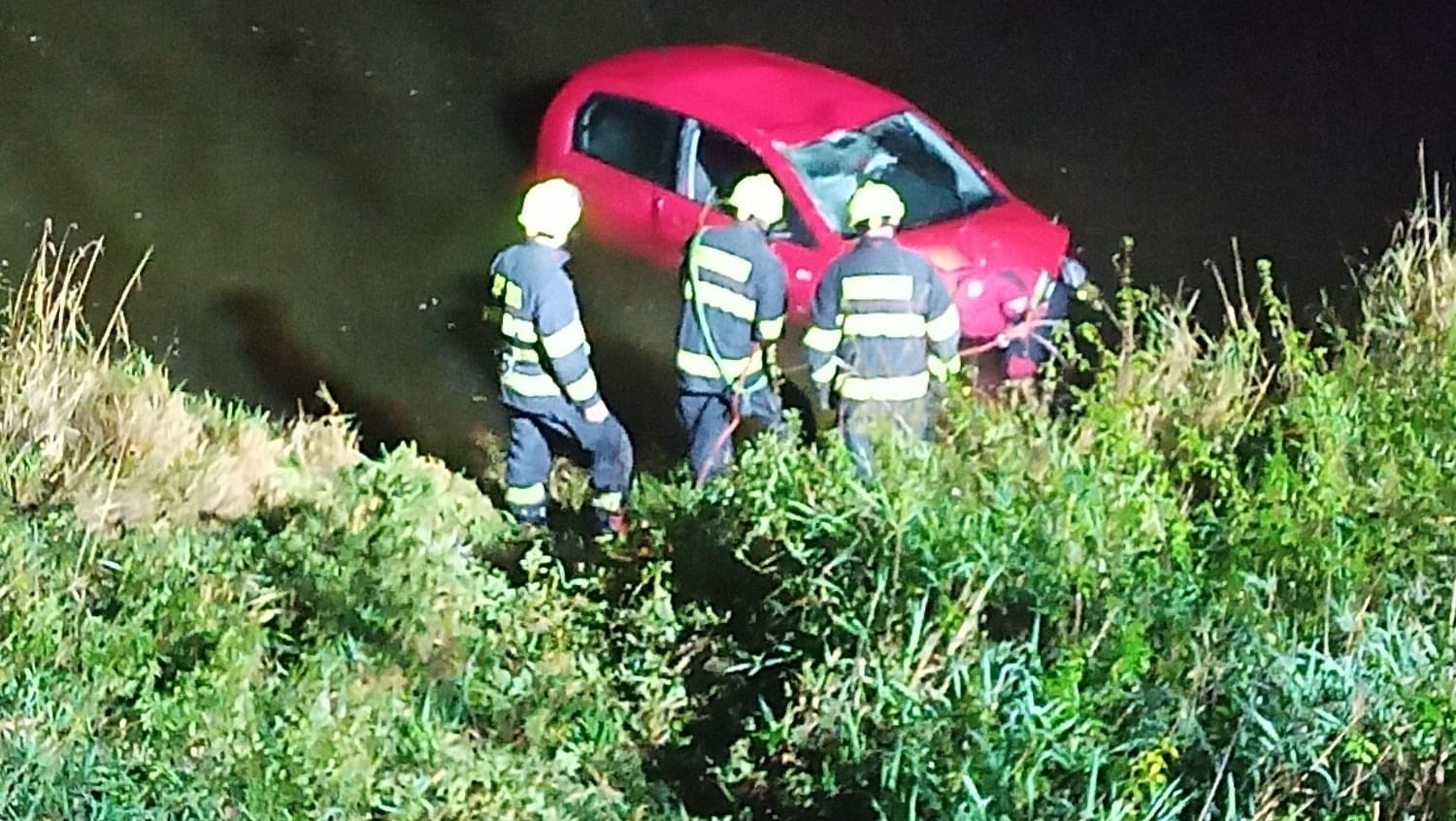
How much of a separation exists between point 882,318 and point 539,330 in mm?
892

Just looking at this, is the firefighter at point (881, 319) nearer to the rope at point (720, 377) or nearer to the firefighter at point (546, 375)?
the rope at point (720, 377)

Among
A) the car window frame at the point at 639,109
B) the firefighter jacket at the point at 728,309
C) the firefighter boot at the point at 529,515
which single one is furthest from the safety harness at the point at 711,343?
the car window frame at the point at 639,109

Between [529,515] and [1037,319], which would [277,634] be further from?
[1037,319]

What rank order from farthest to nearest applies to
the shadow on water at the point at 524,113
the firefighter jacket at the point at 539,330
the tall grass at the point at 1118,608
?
1. the shadow on water at the point at 524,113
2. the firefighter jacket at the point at 539,330
3. the tall grass at the point at 1118,608

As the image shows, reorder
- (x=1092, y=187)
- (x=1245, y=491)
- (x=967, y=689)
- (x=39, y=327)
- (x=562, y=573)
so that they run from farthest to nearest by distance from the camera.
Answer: (x=1092, y=187), (x=39, y=327), (x=562, y=573), (x=1245, y=491), (x=967, y=689)

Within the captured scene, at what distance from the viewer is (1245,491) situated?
3752 millimetres

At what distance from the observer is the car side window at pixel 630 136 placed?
5.27 meters

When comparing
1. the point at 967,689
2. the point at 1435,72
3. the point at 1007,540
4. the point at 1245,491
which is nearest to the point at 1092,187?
the point at 1435,72

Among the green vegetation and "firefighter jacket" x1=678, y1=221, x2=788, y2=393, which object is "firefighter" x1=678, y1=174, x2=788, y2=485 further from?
the green vegetation

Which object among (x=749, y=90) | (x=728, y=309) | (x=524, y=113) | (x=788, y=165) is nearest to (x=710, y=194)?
(x=788, y=165)

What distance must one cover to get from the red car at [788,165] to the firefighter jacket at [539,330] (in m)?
0.74

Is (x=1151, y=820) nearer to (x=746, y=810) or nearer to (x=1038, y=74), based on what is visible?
(x=746, y=810)

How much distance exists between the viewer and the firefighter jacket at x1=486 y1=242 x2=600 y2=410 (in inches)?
168

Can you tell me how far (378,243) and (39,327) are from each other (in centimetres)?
118
